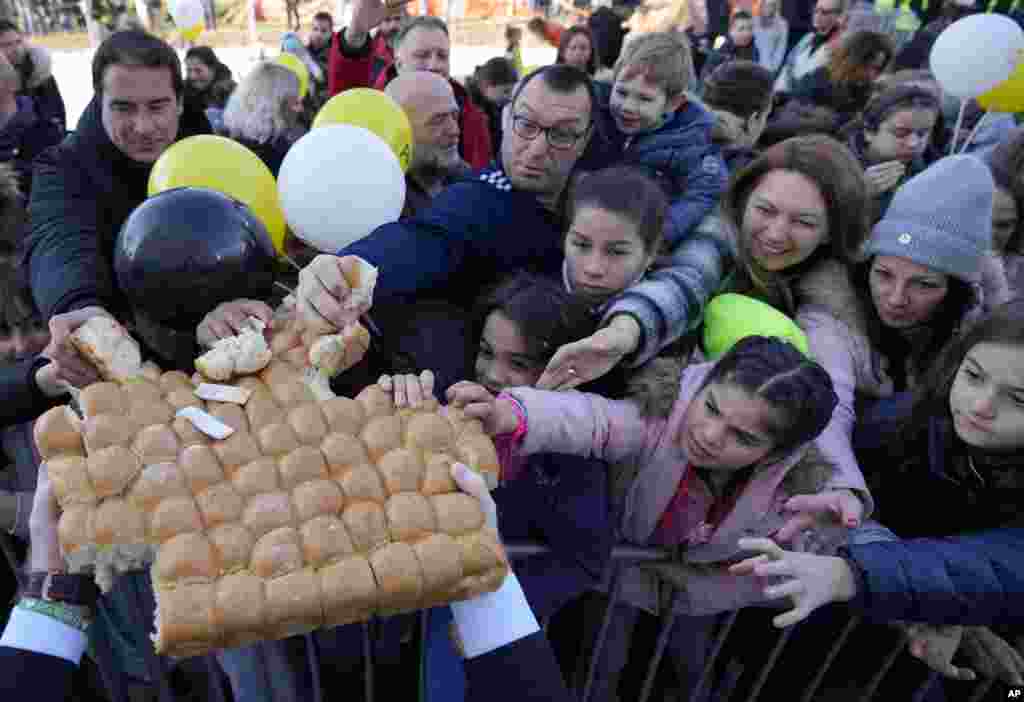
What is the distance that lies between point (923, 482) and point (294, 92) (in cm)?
295

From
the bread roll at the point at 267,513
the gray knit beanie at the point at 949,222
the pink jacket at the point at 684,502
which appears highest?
the gray knit beanie at the point at 949,222

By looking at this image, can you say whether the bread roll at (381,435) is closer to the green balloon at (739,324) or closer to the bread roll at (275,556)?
the bread roll at (275,556)

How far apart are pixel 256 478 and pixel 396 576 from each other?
0.27 meters

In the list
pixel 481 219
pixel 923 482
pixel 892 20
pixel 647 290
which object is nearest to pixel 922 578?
pixel 923 482

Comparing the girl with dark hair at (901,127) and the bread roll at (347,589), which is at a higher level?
the girl with dark hair at (901,127)

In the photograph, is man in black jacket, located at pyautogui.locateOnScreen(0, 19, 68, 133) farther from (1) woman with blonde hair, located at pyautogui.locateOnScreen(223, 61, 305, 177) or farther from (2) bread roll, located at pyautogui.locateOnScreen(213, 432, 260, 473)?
(2) bread roll, located at pyautogui.locateOnScreen(213, 432, 260, 473)

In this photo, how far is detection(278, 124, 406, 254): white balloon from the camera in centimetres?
185

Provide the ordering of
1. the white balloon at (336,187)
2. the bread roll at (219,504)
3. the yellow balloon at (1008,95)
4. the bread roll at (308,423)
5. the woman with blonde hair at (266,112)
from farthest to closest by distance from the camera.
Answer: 1. the yellow balloon at (1008,95)
2. the woman with blonde hair at (266,112)
3. the white balloon at (336,187)
4. the bread roll at (308,423)
5. the bread roll at (219,504)

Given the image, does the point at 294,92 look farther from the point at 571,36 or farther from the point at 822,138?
the point at 571,36

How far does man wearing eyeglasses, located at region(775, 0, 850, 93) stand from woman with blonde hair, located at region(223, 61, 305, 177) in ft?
13.1

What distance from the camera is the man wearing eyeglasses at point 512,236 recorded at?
1.65 meters

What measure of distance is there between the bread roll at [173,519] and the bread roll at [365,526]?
0.21m

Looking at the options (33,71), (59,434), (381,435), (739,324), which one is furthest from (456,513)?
(33,71)

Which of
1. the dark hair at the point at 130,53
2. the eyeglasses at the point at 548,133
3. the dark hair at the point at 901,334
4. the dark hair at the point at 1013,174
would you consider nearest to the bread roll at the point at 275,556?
the eyeglasses at the point at 548,133
